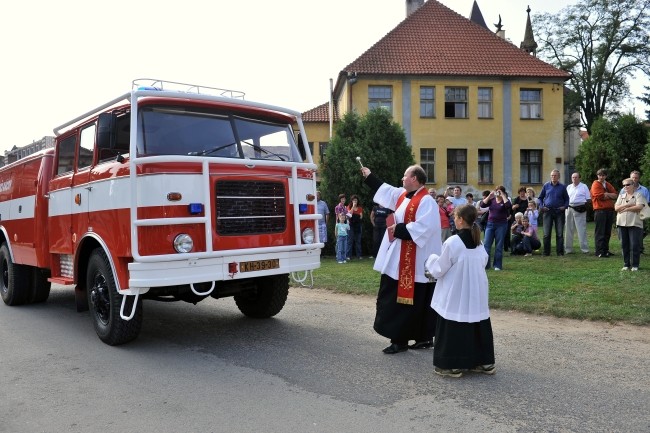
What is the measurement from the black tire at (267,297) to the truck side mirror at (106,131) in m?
2.59

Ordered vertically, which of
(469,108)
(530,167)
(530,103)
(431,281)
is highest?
(530,103)

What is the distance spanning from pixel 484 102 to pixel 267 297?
27627mm

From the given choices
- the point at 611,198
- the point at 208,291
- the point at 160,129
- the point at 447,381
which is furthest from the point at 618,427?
the point at 611,198

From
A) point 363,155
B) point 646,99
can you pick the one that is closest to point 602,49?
point 646,99

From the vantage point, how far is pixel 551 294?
9039 millimetres

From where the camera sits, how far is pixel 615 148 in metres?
26.3

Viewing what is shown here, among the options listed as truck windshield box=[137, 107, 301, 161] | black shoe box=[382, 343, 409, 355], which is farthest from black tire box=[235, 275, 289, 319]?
black shoe box=[382, 343, 409, 355]

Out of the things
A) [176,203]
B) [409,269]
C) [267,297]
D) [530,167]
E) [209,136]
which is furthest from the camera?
[530,167]

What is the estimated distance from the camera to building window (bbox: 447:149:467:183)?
3238 cm

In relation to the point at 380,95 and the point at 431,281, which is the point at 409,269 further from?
the point at 380,95

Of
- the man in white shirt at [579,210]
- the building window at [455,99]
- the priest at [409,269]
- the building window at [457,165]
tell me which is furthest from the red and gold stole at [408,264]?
the building window at [455,99]

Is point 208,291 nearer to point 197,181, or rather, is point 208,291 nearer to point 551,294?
point 197,181

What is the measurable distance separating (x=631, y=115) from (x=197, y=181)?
2713cm

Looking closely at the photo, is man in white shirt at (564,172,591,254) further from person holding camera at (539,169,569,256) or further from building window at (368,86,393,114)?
building window at (368,86,393,114)
